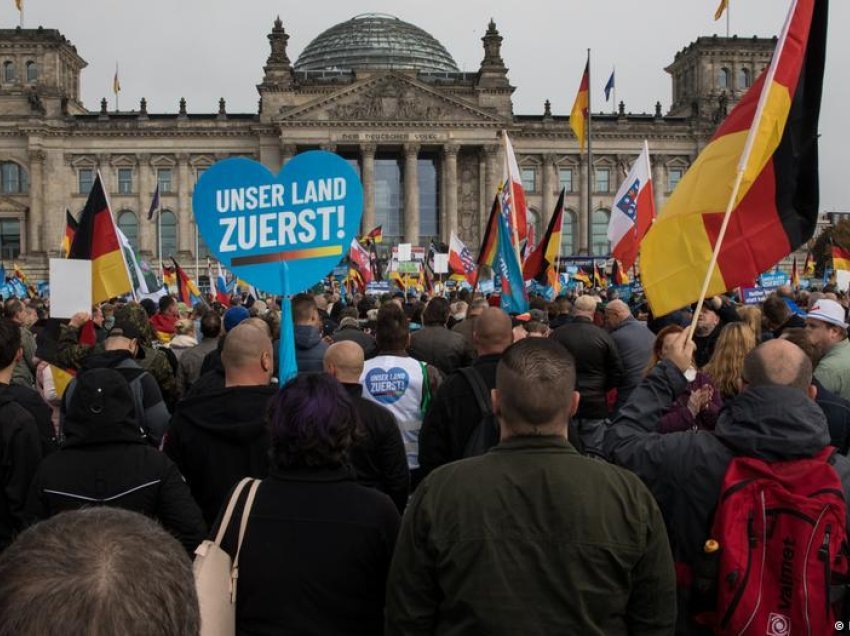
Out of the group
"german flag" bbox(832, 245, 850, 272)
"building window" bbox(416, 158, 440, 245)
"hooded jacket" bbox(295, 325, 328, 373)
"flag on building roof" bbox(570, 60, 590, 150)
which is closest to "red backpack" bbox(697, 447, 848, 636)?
"hooded jacket" bbox(295, 325, 328, 373)

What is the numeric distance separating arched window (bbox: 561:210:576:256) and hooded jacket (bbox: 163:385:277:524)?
61.3 metres

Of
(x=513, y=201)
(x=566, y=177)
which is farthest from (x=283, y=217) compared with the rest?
(x=566, y=177)

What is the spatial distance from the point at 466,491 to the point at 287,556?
2.46 feet

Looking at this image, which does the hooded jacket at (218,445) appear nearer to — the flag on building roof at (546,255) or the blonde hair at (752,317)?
the blonde hair at (752,317)

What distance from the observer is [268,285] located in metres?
5.38

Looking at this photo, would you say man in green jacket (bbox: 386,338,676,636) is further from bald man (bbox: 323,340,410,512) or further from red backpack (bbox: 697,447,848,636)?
bald man (bbox: 323,340,410,512)

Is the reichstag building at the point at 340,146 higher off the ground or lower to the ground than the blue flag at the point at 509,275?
higher

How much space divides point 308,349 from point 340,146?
2275 inches

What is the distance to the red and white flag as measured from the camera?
1662 centimetres

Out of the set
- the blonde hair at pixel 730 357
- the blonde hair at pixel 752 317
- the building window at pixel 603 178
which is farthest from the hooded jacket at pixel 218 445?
the building window at pixel 603 178

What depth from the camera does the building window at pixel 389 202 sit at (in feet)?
215

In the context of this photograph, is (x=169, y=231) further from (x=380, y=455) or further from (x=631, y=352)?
(x=380, y=455)

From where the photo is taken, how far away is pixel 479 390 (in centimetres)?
552

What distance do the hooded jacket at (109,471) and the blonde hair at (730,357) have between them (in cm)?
266
